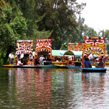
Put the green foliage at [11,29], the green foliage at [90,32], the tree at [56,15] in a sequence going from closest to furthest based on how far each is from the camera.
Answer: the green foliage at [11,29], the tree at [56,15], the green foliage at [90,32]

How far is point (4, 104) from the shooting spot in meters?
11.5

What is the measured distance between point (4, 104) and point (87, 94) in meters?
4.01

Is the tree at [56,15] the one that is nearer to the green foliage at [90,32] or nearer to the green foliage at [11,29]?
the green foliage at [11,29]

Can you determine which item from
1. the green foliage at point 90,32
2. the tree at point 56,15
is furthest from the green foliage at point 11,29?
the green foliage at point 90,32

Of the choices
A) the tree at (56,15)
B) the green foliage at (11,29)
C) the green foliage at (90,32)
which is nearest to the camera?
the green foliage at (11,29)

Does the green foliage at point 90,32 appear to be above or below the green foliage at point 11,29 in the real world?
above

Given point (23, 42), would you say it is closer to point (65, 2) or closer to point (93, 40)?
Result: point (93, 40)

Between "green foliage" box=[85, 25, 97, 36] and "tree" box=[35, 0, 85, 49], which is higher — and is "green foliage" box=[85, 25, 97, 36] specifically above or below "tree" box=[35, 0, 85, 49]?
above

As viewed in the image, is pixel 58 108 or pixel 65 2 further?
pixel 65 2

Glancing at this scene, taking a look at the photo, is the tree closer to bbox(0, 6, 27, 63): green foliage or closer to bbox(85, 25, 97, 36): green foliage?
bbox(0, 6, 27, 63): green foliage

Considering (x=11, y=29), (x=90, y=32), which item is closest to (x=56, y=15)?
(x=11, y=29)

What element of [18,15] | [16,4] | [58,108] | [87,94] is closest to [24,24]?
→ [18,15]

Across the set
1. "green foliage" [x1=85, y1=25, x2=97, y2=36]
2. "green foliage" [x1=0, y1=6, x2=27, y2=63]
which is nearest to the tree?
"green foliage" [x1=0, y1=6, x2=27, y2=63]

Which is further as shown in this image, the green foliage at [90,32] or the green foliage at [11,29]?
the green foliage at [90,32]
